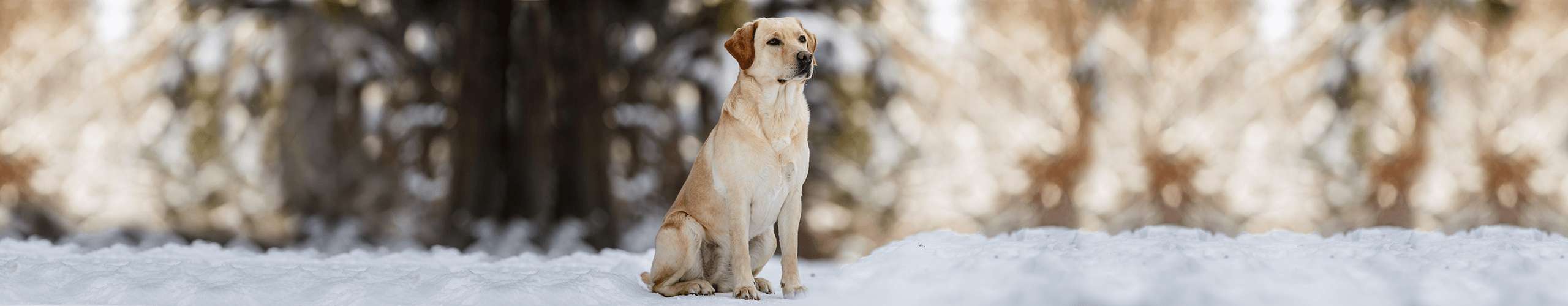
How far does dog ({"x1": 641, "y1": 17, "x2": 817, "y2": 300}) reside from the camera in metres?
2.01

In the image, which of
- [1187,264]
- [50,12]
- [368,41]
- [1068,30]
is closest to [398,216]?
[368,41]

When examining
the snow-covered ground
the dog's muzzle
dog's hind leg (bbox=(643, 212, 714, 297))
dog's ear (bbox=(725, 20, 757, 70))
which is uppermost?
dog's ear (bbox=(725, 20, 757, 70))

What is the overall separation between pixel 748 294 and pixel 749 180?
0.70 ft

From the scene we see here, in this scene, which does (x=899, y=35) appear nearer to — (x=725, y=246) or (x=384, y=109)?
(x=725, y=246)

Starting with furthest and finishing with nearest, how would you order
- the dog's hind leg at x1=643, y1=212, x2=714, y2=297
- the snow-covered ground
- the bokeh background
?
the bokeh background → the dog's hind leg at x1=643, y1=212, x2=714, y2=297 → the snow-covered ground

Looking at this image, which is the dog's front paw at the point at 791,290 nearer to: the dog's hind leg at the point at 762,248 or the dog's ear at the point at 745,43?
the dog's hind leg at the point at 762,248

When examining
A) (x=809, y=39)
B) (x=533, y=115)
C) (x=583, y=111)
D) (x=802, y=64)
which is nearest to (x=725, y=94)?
(x=583, y=111)

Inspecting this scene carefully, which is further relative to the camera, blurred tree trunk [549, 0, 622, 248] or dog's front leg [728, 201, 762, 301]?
blurred tree trunk [549, 0, 622, 248]

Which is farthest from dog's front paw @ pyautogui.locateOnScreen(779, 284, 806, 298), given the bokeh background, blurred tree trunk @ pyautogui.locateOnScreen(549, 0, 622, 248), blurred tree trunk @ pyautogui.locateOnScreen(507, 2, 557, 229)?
blurred tree trunk @ pyautogui.locateOnScreen(507, 2, 557, 229)

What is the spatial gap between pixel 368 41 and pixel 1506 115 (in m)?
3.48

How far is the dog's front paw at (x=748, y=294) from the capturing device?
6.52 ft

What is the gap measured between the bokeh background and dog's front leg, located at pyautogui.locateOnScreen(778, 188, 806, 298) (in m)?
1.18

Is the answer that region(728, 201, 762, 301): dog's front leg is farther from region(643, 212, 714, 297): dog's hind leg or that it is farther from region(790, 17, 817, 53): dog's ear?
region(790, 17, 817, 53): dog's ear

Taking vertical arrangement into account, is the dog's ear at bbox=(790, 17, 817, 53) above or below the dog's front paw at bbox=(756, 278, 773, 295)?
above
